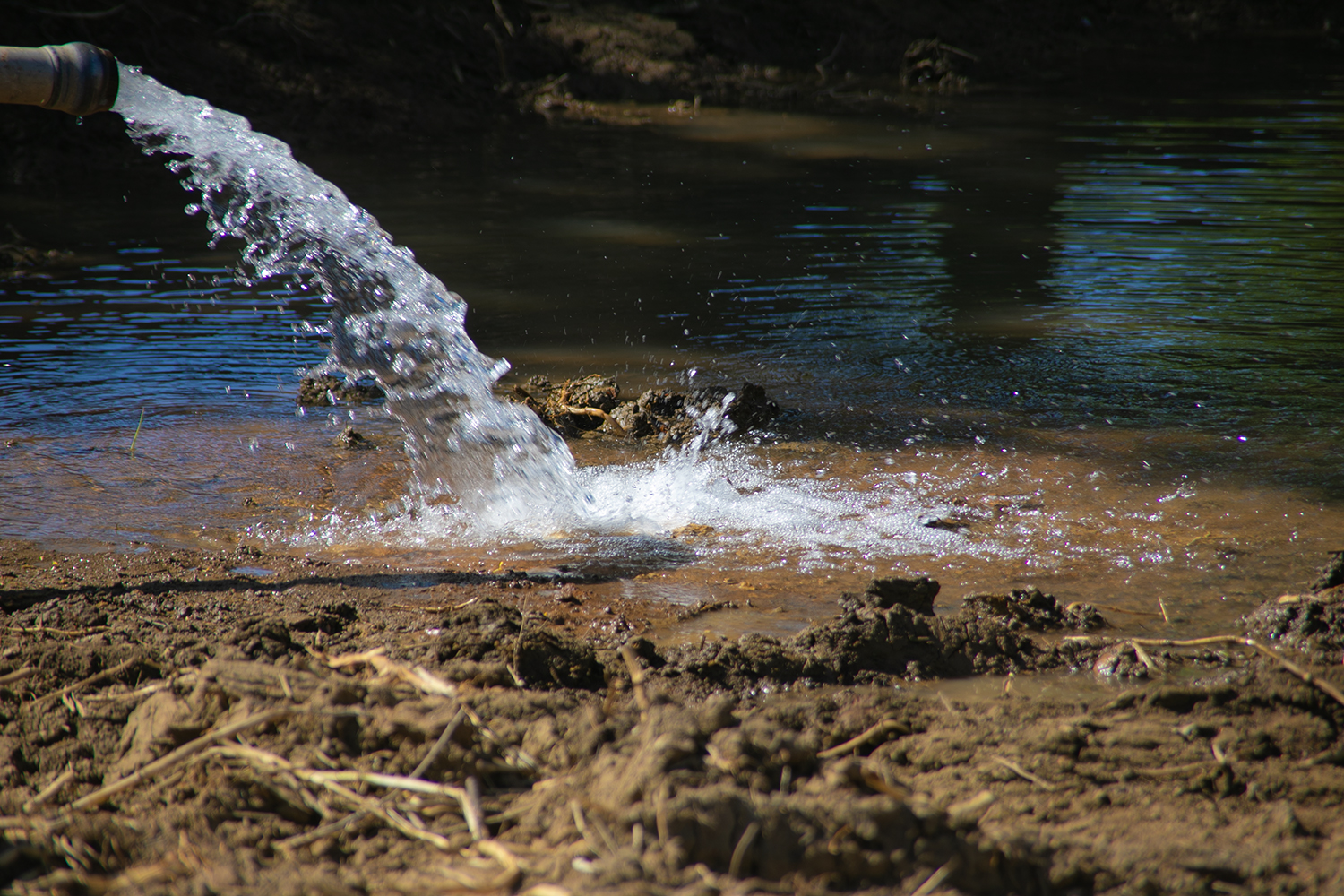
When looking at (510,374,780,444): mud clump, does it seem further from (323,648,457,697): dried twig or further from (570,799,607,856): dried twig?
(570,799,607,856): dried twig

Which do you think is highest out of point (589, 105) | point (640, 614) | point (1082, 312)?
point (589, 105)

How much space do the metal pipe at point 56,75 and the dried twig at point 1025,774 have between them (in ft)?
9.63

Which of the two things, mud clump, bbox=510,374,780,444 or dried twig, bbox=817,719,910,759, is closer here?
dried twig, bbox=817,719,910,759

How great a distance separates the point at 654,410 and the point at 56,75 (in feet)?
8.94

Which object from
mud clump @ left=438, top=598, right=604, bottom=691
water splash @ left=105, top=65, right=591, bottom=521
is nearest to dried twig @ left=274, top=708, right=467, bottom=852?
mud clump @ left=438, top=598, right=604, bottom=691

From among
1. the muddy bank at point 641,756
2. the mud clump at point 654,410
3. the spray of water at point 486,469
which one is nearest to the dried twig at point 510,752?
the muddy bank at point 641,756

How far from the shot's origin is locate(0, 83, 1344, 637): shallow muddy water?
3787 millimetres

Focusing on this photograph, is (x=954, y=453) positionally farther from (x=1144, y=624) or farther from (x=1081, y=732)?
(x=1081, y=732)

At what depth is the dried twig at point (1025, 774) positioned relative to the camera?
215 cm

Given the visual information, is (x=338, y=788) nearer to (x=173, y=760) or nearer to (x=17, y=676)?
(x=173, y=760)

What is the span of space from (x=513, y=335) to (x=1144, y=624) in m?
4.14

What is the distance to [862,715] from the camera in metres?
2.46

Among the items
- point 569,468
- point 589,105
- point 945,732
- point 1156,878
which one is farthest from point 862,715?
point 589,105

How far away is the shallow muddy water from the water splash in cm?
20
